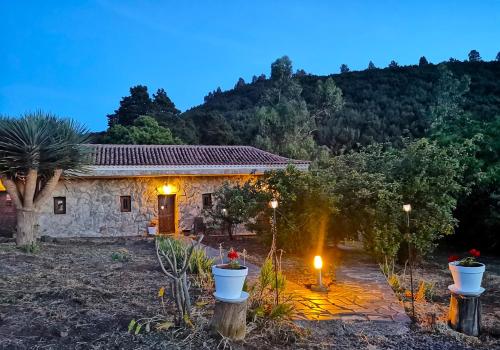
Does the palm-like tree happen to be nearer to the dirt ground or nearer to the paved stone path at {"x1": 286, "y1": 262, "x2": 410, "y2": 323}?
the dirt ground

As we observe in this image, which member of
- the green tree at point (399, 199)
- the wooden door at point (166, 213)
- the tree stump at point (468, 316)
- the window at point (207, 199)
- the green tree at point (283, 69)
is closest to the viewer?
the tree stump at point (468, 316)

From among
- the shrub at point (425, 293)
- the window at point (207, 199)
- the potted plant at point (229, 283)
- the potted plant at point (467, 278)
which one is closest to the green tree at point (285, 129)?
the window at point (207, 199)

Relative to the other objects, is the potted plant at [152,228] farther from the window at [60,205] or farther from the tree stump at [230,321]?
the tree stump at [230,321]

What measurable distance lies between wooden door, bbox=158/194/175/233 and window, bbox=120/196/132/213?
1.19 metres

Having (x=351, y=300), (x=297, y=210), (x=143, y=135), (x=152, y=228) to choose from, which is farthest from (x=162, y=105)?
(x=351, y=300)

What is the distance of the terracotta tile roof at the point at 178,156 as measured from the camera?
58.2ft

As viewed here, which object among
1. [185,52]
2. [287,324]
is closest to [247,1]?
[287,324]

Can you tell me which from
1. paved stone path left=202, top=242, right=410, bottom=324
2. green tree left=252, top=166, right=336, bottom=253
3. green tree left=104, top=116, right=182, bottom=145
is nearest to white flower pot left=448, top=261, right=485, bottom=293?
paved stone path left=202, top=242, right=410, bottom=324

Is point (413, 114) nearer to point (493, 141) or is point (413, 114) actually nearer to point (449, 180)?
point (493, 141)

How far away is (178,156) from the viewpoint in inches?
754

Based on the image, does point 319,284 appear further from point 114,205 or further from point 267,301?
point 114,205

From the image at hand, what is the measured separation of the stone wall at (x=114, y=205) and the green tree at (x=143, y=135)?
399 inches

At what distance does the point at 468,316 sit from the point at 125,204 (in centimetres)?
1455

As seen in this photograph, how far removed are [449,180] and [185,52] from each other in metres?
73.3
